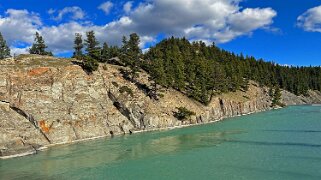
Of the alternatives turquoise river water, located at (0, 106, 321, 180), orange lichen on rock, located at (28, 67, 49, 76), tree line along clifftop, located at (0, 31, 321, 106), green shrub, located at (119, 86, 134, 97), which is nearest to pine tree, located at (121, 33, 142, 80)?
tree line along clifftop, located at (0, 31, 321, 106)

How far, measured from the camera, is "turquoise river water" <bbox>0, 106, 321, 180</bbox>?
42.2m

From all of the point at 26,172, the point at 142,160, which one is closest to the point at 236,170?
the point at 142,160

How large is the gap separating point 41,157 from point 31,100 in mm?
19809

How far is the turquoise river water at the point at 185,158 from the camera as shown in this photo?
4225 centimetres

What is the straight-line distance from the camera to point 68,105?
258 ft

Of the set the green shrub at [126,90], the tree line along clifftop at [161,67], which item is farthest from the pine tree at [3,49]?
the green shrub at [126,90]

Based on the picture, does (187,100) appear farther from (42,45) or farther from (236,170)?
(236,170)

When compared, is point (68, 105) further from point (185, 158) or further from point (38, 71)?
point (185, 158)

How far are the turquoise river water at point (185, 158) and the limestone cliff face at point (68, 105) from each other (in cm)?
635

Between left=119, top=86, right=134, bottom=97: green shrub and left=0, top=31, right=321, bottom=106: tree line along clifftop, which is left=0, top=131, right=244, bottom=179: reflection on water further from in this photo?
left=0, top=31, right=321, bottom=106: tree line along clifftop

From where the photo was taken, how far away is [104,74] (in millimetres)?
93812

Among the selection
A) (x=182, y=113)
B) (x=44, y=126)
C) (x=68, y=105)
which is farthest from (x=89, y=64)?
(x=182, y=113)

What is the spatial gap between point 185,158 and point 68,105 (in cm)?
3701

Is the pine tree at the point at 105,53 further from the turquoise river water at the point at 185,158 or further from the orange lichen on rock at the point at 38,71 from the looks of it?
the turquoise river water at the point at 185,158
